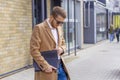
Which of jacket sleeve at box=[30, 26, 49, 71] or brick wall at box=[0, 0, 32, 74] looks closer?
jacket sleeve at box=[30, 26, 49, 71]

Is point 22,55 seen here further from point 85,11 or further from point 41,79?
point 85,11

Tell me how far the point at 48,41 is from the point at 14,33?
6.78 metres

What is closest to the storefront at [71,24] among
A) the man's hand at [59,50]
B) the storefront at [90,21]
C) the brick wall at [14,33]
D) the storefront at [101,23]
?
the brick wall at [14,33]

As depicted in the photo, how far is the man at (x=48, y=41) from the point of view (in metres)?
5.31

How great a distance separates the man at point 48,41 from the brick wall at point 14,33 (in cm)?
574

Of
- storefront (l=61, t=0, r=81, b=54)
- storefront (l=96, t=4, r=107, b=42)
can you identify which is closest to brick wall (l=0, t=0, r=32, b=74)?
storefront (l=61, t=0, r=81, b=54)

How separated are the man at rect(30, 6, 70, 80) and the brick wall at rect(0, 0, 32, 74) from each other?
5737 mm

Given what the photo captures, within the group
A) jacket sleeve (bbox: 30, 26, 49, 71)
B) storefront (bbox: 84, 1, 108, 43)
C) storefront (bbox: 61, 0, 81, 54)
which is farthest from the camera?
storefront (bbox: 84, 1, 108, 43)

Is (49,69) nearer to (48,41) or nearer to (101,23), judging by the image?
(48,41)

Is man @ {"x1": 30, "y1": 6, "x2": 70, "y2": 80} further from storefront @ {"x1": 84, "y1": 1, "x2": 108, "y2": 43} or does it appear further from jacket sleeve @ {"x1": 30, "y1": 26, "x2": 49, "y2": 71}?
storefront @ {"x1": 84, "y1": 1, "x2": 108, "y2": 43}

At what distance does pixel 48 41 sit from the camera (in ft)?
17.8

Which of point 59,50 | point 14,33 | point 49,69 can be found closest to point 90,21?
point 14,33

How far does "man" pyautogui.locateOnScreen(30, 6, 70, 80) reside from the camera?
17.4 ft

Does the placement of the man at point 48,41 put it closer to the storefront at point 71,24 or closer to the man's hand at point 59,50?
the man's hand at point 59,50
